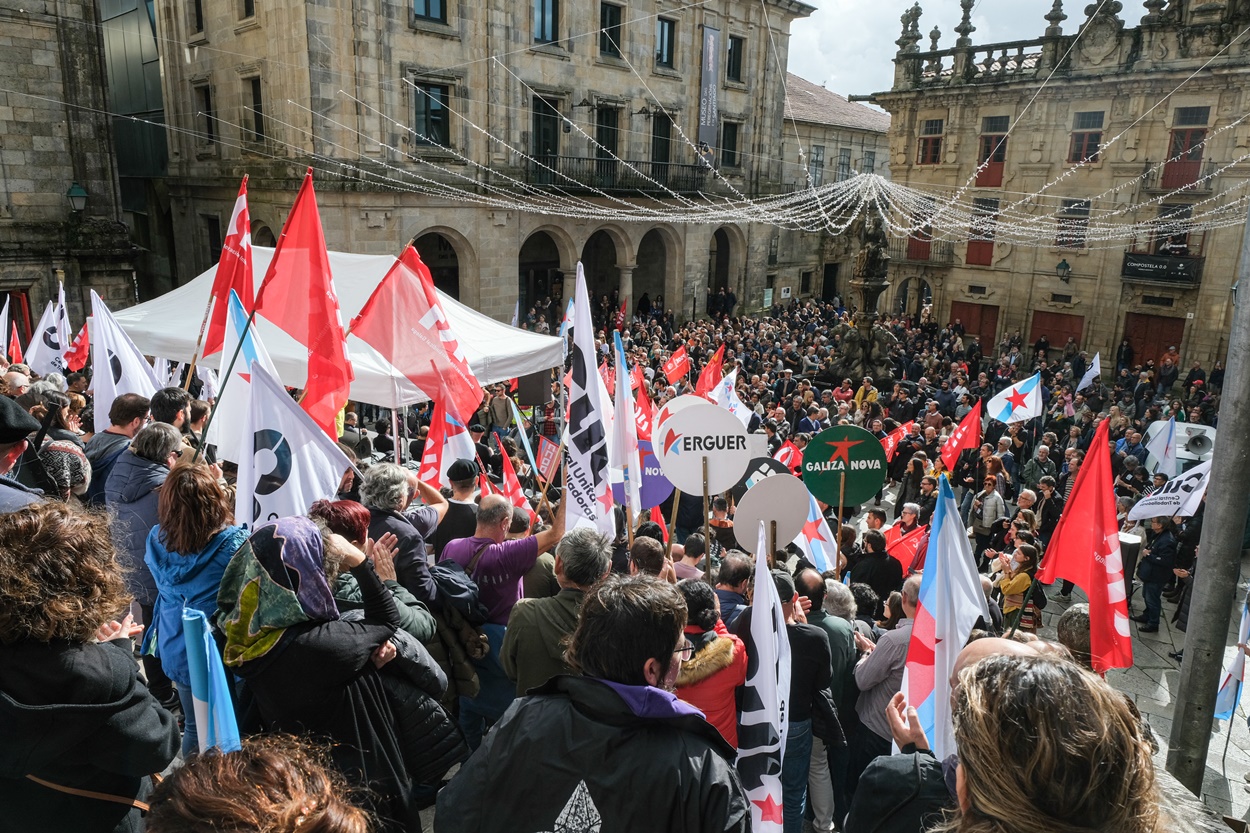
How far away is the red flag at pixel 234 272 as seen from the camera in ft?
22.1

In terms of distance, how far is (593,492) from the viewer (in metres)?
5.98

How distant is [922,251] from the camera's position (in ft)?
103

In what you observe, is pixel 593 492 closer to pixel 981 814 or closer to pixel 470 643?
pixel 470 643

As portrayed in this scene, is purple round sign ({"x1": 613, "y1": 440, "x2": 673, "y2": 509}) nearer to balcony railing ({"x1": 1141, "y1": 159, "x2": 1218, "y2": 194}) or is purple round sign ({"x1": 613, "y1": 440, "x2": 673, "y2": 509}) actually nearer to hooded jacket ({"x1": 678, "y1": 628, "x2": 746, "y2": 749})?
hooded jacket ({"x1": 678, "y1": 628, "x2": 746, "y2": 749})

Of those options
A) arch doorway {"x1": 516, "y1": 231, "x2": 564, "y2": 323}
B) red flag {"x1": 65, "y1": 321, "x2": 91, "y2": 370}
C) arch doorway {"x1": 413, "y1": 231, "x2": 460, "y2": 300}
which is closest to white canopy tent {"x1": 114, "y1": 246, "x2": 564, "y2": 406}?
red flag {"x1": 65, "y1": 321, "x2": 91, "y2": 370}

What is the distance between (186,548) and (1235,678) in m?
6.71

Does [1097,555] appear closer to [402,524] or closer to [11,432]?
[402,524]

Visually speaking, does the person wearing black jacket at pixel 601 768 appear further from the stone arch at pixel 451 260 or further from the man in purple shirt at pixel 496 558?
the stone arch at pixel 451 260

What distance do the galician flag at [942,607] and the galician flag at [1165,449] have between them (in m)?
8.28

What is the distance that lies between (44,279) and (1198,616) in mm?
19295

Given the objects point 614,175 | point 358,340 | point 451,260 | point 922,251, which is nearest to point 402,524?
point 358,340

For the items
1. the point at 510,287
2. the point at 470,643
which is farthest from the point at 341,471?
the point at 510,287

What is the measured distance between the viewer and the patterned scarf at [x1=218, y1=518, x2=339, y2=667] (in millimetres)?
2660

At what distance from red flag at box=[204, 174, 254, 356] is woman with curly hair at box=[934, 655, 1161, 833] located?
6479 millimetres
